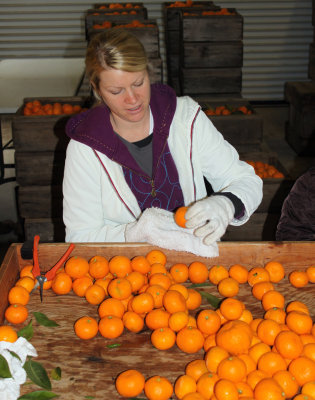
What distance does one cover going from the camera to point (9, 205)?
6.14 metres

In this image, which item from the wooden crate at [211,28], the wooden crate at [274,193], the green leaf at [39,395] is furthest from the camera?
the wooden crate at [211,28]

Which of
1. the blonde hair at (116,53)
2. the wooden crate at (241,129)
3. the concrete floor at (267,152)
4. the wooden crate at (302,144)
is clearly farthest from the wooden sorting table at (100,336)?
the wooden crate at (302,144)

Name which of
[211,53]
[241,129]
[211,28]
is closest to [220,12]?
[211,28]

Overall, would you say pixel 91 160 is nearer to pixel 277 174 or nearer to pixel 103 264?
pixel 103 264

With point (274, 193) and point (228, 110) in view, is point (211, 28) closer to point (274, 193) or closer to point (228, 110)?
point (228, 110)

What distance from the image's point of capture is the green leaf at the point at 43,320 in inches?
68.1

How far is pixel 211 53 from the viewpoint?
6.57m

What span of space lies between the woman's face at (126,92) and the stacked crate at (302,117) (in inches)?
212

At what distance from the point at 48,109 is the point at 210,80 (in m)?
2.58

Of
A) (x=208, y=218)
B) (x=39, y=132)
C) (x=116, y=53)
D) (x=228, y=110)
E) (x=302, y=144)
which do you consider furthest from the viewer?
(x=302, y=144)

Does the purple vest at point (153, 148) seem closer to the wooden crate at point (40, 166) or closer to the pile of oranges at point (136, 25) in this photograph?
the wooden crate at point (40, 166)

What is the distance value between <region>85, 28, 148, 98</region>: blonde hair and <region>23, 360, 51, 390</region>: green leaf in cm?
123

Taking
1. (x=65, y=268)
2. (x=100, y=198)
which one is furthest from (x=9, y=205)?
(x=65, y=268)

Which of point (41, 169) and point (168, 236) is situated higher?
point (168, 236)
